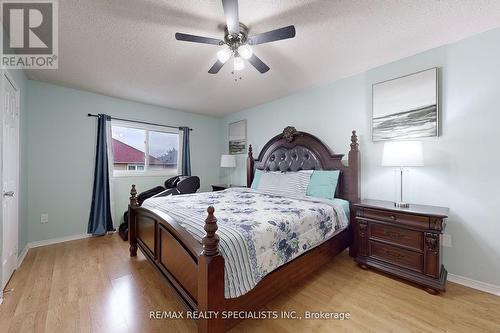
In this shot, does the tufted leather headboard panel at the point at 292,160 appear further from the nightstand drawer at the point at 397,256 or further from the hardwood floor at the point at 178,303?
the hardwood floor at the point at 178,303

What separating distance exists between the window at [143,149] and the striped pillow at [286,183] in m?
2.27

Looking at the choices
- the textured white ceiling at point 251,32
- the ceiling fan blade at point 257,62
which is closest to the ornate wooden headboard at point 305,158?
the textured white ceiling at point 251,32

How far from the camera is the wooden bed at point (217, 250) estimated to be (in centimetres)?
129

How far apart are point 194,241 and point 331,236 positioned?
62.7 inches

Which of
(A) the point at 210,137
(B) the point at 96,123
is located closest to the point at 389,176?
(A) the point at 210,137

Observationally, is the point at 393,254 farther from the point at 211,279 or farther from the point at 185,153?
the point at 185,153

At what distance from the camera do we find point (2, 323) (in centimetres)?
156

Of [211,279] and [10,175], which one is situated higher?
[10,175]

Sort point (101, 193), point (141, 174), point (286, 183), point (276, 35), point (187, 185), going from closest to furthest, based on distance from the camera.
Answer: point (276, 35), point (286, 183), point (101, 193), point (187, 185), point (141, 174)

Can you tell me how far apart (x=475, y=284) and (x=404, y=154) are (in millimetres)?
1410

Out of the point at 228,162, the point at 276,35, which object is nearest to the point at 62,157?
the point at 228,162

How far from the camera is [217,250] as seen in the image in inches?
51.3

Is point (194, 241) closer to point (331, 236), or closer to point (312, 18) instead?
point (331, 236)

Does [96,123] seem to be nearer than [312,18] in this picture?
No
